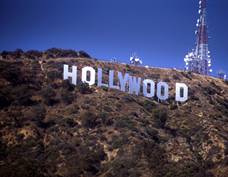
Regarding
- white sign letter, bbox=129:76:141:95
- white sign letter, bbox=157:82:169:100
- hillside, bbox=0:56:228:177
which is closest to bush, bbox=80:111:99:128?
hillside, bbox=0:56:228:177

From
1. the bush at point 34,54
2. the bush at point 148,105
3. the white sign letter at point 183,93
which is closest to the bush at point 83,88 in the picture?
the bush at point 148,105

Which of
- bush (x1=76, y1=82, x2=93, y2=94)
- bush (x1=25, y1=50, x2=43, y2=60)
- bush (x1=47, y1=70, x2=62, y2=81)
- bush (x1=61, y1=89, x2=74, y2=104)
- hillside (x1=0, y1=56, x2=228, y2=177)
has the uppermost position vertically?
bush (x1=25, y1=50, x2=43, y2=60)

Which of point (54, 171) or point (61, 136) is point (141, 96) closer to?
point (61, 136)

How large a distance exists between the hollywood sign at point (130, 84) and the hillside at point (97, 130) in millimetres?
1132

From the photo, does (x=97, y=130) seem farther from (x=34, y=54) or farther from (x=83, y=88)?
(x=34, y=54)

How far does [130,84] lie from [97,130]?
15304mm

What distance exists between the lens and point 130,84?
7762 centimetres

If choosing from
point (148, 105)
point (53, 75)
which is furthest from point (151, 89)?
point (53, 75)

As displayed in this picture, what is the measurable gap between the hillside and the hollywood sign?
3.71ft

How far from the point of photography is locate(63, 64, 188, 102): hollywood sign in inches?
2963

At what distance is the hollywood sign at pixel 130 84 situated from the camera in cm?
7525

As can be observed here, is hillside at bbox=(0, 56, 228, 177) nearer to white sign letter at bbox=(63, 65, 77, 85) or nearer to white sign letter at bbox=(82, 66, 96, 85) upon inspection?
white sign letter at bbox=(63, 65, 77, 85)

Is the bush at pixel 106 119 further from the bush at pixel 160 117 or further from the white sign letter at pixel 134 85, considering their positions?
the white sign letter at pixel 134 85

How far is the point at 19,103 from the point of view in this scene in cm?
6775
